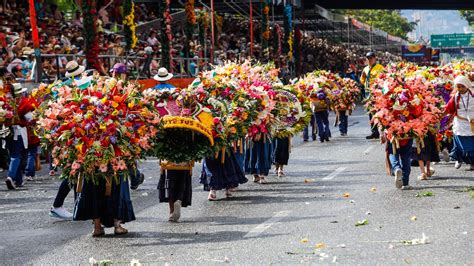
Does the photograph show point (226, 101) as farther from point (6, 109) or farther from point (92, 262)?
point (92, 262)

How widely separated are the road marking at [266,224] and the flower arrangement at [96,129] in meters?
1.54

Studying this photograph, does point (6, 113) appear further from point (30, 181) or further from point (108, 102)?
point (108, 102)

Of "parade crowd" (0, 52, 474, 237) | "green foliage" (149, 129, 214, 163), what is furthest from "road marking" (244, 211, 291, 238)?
"green foliage" (149, 129, 214, 163)

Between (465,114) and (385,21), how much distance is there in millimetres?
120541

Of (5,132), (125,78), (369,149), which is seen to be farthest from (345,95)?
(125,78)

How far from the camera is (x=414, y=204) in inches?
538

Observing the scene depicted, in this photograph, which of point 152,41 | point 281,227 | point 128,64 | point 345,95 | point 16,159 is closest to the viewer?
point 281,227

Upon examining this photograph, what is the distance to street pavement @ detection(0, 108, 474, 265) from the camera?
1002 centimetres

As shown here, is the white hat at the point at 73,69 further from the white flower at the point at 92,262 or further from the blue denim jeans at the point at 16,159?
the white flower at the point at 92,262

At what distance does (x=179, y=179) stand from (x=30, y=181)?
7.03m

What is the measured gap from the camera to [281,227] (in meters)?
12.0

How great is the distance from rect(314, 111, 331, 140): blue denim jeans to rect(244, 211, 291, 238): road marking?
15166mm

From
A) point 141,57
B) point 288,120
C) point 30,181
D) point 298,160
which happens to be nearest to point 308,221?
point 288,120

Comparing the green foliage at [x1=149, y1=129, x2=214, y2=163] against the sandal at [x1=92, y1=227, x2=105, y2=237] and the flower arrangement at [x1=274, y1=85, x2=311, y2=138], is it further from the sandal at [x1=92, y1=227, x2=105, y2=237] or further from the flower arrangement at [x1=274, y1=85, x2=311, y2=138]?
the flower arrangement at [x1=274, y1=85, x2=311, y2=138]
